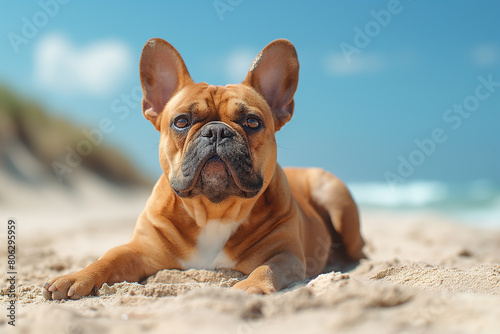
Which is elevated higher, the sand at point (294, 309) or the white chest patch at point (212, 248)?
the sand at point (294, 309)

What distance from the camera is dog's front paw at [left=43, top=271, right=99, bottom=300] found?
310 centimetres

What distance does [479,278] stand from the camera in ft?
10.9

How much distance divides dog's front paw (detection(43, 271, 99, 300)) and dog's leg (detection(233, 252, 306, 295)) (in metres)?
0.96

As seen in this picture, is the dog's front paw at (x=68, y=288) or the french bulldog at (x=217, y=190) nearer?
the dog's front paw at (x=68, y=288)

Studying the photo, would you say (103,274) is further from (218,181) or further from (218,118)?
(218,118)

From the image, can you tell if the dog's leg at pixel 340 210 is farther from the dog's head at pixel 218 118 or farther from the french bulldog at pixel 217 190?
the dog's head at pixel 218 118

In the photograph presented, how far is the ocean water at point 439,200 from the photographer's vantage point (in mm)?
19639

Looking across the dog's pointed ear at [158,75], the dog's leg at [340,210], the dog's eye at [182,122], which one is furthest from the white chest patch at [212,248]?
the dog's leg at [340,210]

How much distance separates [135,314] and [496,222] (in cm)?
1686

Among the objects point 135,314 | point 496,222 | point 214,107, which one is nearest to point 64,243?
point 214,107

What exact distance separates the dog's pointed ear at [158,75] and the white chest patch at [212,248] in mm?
981

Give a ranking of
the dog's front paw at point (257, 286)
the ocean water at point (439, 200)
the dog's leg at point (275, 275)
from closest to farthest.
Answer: the dog's front paw at point (257, 286) → the dog's leg at point (275, 275) → the ocean water at point (439, 200)

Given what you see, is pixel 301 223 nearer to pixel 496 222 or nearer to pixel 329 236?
pixel 329 236

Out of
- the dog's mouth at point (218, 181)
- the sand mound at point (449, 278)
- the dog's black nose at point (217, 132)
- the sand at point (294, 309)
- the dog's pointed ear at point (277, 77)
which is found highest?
the dog's pointed ear at point (277, 77)
